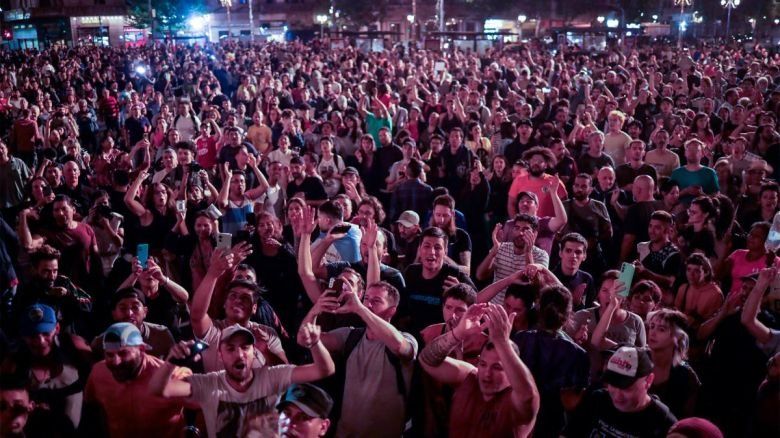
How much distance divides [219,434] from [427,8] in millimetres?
62933

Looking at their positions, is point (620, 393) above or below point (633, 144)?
below

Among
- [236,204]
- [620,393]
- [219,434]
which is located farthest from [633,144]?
[219,434]

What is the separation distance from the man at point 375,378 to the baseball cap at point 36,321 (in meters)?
1.70

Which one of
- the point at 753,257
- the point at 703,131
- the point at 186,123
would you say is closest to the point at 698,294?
the point at 753,257

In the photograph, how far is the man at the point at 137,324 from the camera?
14.8 feet

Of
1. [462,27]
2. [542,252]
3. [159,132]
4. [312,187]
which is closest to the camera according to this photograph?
[542,252]

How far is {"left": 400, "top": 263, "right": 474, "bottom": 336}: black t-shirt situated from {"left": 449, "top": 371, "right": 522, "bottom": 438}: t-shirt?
52.8 inches

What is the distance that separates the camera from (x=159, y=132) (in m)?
10.4

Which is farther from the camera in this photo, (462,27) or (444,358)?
(462,27)

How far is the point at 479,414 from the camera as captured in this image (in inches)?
139

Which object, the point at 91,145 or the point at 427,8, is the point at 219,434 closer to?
the point at 91,145

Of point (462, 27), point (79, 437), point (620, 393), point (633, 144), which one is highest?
point (462, 27)

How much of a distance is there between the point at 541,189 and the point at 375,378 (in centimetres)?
367

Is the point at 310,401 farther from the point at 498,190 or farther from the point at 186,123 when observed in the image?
the point at 186,123
